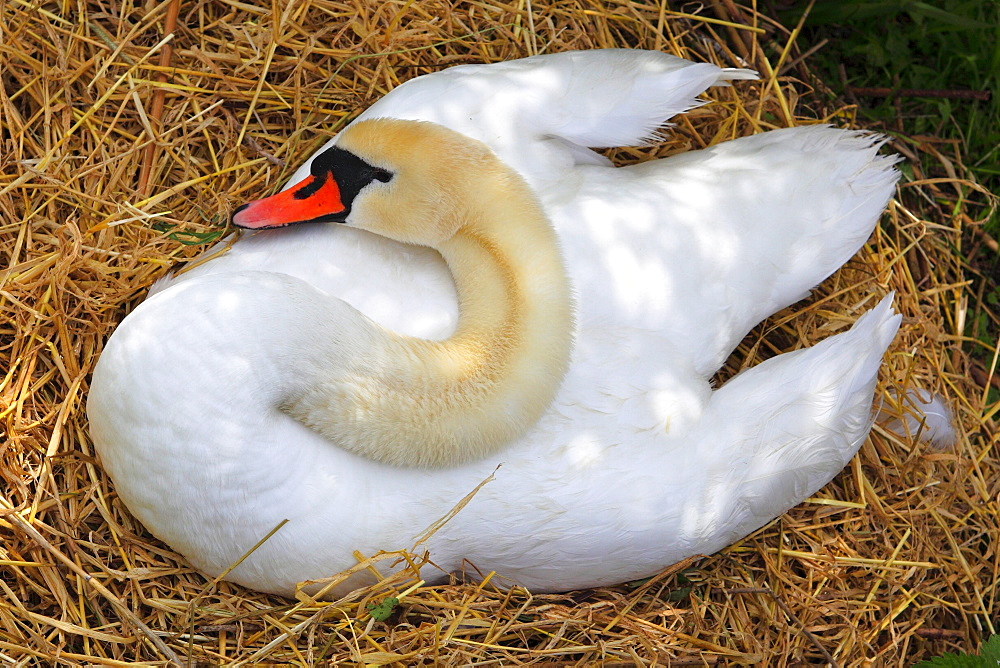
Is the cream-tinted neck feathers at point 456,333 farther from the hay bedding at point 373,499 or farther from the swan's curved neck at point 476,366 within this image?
the hay bedding at point 373,499

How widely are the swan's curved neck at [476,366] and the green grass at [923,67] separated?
186cm

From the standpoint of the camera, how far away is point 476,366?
6.92 ft

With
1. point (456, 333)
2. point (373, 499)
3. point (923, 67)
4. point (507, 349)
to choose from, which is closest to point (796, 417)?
point (507, 349)

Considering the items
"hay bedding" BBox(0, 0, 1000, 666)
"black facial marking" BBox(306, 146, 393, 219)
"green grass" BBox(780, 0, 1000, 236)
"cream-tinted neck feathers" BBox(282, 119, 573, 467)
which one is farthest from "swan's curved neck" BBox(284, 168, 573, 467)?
"green grass" BBox(780, 0, 1000, 236)

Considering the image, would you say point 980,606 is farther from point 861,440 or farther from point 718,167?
point 718,167

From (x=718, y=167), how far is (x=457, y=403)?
111 cm

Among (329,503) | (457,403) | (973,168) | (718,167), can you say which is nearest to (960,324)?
(973,168)

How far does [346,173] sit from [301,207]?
149mm

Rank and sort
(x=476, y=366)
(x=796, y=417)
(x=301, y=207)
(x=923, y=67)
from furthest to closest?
(x=923, y=67)
(x=796, y=417)
(x=301, y=207)
(x=476, y=366)

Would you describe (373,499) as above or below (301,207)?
below

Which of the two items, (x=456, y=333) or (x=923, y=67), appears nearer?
(x=456, y=333)

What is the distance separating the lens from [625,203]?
2449 mm

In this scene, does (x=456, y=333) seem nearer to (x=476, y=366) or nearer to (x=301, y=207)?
(x=476, y=366)

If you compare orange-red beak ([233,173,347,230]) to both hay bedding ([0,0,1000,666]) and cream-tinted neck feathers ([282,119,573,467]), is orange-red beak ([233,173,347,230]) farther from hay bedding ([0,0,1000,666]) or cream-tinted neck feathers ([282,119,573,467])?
hay bedding ([0,0,1000,666])
